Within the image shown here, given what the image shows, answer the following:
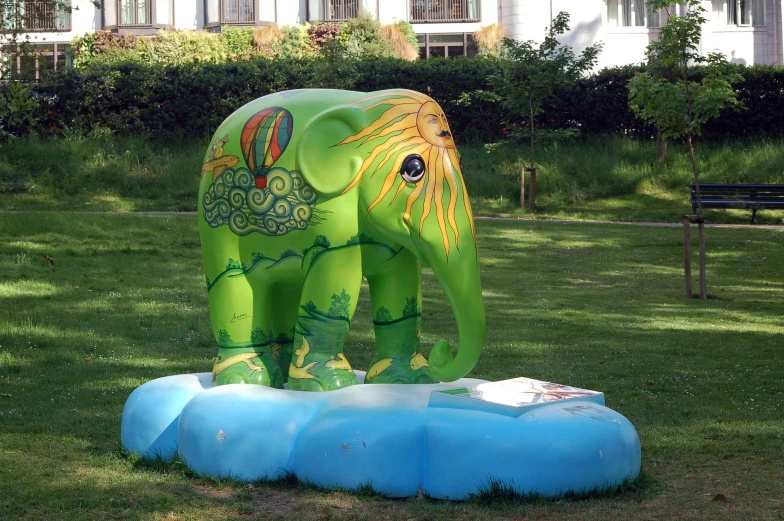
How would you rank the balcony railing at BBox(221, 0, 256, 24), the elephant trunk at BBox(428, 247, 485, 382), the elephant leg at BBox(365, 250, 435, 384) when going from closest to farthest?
the elephant trunk at BBox(428, 247, 485, 382), the elephant leg at BBox(365, 250, 435, 384), the balcony railing at BBox(221, 0, 256, 24)

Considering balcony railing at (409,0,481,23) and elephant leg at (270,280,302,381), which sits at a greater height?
balcony railing at (409,0,481,23)

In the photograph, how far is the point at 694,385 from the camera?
9461 millimetres

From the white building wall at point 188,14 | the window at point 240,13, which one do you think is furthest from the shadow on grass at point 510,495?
the white building wall at point 188,14

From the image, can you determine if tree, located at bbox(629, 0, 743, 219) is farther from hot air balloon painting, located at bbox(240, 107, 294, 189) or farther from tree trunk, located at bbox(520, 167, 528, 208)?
hot air balloon painting, located at bbox(240, 107, 294, 189)

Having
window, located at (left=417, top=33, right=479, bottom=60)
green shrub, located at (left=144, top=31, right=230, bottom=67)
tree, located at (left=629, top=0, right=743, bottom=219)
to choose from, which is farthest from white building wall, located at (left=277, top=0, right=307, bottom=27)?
tree, located at (left=629, top=0, right=743, bottom=219)

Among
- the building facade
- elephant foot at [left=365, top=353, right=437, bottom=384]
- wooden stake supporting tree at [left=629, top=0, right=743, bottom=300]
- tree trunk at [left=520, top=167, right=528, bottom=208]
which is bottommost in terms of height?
elephant foot at [left=365, top=353, right=437, bottom=384]

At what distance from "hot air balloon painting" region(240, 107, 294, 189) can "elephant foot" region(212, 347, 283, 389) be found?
1.18 metres

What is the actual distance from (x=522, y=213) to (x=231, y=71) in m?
10.4

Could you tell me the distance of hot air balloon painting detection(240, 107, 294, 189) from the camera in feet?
21.9

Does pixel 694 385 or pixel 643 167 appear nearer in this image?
pixel 694 385

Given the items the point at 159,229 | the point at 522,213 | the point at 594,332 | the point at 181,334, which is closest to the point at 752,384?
the point at 594,332

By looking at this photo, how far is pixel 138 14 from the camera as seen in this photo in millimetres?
40250

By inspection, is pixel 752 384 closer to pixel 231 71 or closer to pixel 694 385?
pixel 694 385

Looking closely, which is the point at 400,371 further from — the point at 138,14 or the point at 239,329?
the point at 138,14
